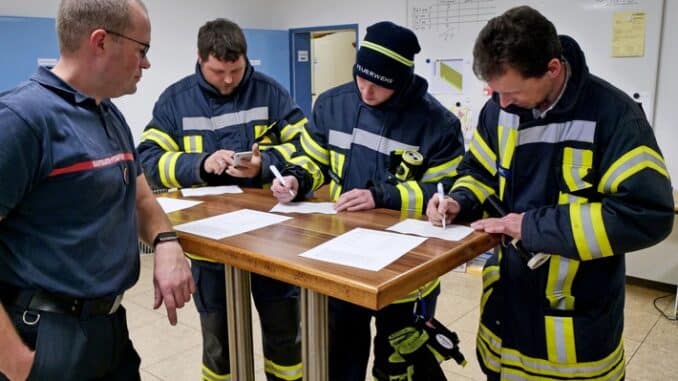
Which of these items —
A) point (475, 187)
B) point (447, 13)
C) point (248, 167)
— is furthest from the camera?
point (447, 13)

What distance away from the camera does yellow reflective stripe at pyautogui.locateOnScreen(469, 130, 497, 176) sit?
168cm

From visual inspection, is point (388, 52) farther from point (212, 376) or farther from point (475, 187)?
point (212, 376)

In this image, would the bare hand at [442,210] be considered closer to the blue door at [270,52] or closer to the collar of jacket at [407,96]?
the collar of jacket at [407,96]

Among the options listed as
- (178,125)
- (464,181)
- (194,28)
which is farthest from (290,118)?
(194,28)

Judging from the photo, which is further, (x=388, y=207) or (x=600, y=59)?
(x=600, y=59)

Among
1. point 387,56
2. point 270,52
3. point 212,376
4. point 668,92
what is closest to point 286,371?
point 212,376

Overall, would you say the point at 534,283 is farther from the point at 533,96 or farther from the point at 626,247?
the point at 533,96

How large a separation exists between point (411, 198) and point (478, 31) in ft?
9.50

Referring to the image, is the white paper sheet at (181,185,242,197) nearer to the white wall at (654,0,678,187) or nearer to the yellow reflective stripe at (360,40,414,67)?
the yellow reflective stripe at (360,40,414,67)

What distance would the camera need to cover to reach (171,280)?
4.53 ft

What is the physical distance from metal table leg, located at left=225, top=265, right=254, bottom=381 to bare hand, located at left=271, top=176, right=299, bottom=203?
27 cm

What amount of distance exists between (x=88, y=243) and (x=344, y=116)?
1.00 metres

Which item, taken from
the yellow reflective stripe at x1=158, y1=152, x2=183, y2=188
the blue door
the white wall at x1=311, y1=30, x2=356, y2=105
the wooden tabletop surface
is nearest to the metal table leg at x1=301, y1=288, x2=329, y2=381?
the wooden tabletop surface

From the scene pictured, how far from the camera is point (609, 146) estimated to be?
138 centimetres
